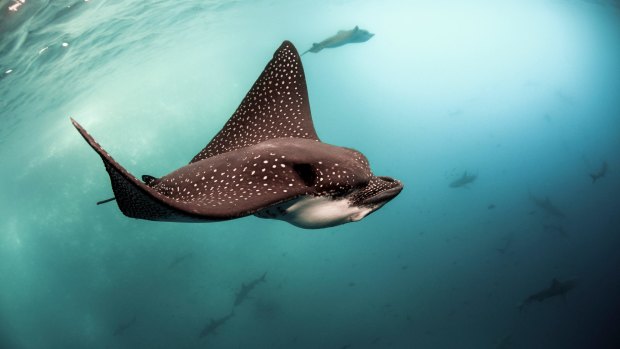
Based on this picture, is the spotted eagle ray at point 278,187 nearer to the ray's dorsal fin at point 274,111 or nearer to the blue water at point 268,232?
the ray's dorsal fin at point 274,111

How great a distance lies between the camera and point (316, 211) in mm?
2318

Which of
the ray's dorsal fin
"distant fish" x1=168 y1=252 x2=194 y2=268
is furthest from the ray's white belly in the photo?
"distant fish" x1=168 y1=252 x2=194 y2=268

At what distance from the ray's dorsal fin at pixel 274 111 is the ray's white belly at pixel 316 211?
1.21 m

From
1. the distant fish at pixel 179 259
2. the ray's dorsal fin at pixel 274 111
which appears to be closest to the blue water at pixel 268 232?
the distant fish at pixel 179 259

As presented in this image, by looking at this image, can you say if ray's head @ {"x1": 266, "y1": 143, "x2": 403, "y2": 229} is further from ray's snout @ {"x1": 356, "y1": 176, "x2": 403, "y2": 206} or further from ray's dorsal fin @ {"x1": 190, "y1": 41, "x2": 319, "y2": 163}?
ray's dorsal fin @ {"x1": 190, "y1": 41, "x2": 319, "y2": 163}

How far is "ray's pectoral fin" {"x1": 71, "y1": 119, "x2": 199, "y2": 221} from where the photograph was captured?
4.59 feet

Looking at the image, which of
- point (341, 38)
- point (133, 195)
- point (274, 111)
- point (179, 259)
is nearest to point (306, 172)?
point (133, 195)

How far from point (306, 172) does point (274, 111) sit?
1414 mm

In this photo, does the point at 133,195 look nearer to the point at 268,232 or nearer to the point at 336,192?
the point at 336,192

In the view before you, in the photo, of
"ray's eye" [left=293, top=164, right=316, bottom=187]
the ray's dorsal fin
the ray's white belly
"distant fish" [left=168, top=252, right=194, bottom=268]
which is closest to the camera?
the ray's white belly

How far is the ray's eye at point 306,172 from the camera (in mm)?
2307

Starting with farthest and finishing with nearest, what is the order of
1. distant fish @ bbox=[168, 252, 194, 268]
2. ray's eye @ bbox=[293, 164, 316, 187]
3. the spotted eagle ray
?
distant fish @ bbox=[168, 252, 194, 268], ray's eye @ bbox=[293, 164, 316, 187], the spotted eagle ray

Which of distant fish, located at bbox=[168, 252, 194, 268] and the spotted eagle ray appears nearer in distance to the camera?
the spotted eagle ray

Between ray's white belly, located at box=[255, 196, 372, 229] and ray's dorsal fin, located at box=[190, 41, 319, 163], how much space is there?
47.8 inches
